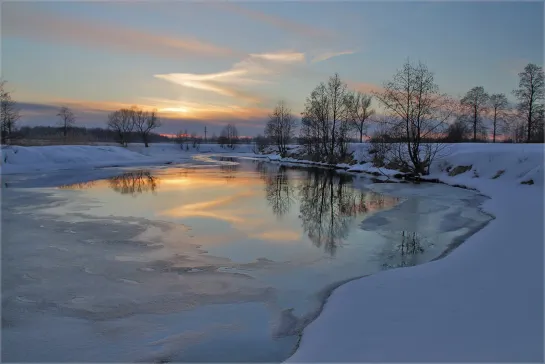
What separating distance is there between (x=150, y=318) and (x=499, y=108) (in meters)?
63.0

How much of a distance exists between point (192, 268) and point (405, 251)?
15.6 feet

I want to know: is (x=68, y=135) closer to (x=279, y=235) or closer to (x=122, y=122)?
(x=122, y=122)

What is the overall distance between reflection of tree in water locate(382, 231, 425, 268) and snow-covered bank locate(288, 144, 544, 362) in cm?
48

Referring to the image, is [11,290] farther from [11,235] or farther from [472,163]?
[472,163]

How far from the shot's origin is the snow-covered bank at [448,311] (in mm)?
3730

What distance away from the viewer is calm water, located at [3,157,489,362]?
4.23 metres

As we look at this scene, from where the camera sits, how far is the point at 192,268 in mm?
6688

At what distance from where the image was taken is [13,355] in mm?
3924

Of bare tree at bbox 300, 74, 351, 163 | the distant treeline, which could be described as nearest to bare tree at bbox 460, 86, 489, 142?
bare tree at bbox 300, 74, 351, 163

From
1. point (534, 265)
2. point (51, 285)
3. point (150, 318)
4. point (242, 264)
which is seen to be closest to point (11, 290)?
point (51, 285)

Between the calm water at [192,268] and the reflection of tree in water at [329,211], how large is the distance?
0.22 ft

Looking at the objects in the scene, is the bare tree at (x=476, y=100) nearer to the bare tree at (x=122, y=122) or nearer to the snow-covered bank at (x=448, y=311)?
the snow-covered bank at (x=448, y=311)

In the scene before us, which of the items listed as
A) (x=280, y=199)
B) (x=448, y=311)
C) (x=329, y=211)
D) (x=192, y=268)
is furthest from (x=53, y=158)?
(x=448, y=311)

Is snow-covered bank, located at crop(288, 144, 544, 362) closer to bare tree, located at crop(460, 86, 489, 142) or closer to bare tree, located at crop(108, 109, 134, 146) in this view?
bare tree, located at crop(460, 86, 489, 142)
